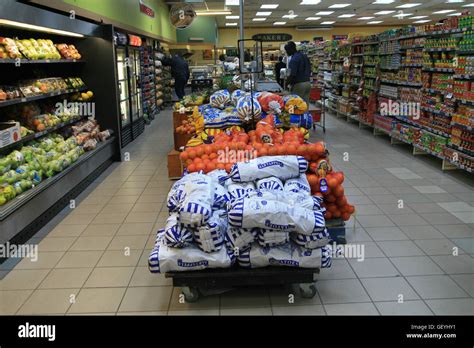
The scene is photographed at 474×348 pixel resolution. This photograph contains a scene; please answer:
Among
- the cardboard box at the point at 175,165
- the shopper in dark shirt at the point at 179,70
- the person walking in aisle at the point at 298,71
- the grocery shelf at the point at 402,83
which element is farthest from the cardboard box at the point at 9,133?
the shopper in dark shirt at the point at 179,70

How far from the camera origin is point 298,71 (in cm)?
1027

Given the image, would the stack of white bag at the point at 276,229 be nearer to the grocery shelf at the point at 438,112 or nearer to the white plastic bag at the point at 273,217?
the white plastic bag at the point at 273,217

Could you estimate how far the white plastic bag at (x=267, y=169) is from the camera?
11.9ft

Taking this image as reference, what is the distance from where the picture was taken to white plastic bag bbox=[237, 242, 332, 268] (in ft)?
10.1

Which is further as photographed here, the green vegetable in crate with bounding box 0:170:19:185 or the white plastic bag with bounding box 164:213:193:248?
the green vegetable in crate with bounding box 0:170:19:185

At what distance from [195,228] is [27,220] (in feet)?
7.73

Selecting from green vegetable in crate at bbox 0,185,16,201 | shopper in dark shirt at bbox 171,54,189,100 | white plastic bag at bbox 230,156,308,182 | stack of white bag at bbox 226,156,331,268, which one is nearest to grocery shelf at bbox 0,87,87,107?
green vegetable in crate at bbox 0,185,16,201

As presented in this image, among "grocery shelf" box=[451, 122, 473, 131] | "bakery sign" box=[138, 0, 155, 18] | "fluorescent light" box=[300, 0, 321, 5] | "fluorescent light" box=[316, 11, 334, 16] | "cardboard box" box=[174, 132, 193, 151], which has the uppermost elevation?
"fluorescent light" box=[316, 11, 334, 16]

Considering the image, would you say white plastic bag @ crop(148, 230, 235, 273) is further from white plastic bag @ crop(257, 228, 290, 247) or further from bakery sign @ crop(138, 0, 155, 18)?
bakery sign @ crop(138, 0, 155, 18)

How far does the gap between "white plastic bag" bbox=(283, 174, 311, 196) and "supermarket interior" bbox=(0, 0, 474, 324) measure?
0.02m

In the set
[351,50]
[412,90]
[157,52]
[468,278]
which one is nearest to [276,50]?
[157,52]

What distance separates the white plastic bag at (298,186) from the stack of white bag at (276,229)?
0.10 metres

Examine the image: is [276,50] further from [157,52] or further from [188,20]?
[188,20]

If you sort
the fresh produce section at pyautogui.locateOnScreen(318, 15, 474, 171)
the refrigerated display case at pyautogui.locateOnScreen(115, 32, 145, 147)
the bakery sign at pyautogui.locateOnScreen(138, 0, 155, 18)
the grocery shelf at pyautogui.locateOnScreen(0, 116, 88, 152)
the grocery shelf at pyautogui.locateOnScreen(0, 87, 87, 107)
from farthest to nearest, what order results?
the bakery sign at pyautogui.locateOnScreen(138, 0, 155, 18) → the refrigerated display case at pyautogui.locateOnScreen(115, 32, 145, 147) → the fresh produce section at pyautogui.locateOnScreen(318, 15, 474, 171) → the grocery shelf at pyautogui.locateOnScreen(0, 116, 88, 152) → the grocery shelf at pyautogui.locateOnScreen(0, 87, 87, 107)
